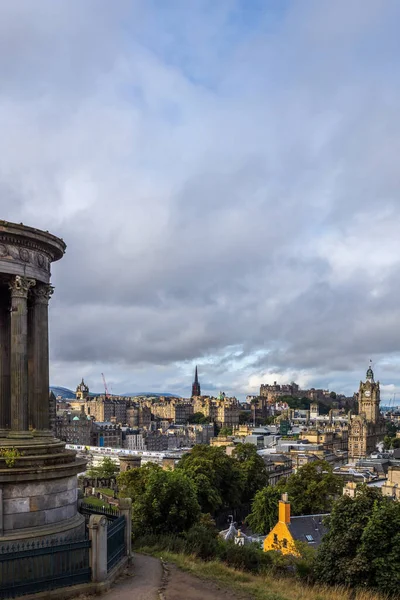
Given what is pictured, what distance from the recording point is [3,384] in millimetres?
18734

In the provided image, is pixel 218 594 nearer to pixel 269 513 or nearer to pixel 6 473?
pixel 6 473

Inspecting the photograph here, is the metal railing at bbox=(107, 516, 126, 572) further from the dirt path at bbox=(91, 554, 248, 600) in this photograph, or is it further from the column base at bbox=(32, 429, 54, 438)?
the column base at bbox=(32, 429, 54, 438)

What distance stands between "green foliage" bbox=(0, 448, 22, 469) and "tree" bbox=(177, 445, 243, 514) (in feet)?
147

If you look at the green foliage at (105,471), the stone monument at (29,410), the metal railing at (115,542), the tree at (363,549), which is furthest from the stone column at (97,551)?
the green foliage at (105,471)

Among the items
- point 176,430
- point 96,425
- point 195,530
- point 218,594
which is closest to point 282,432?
point 176,430

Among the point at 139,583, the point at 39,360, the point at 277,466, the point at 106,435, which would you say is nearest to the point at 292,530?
the point at 139,583

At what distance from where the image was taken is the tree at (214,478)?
2334 inches

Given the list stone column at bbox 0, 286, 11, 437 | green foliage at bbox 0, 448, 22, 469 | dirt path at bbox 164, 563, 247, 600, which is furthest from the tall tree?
stone column at bbox 0, 286, 11, 437

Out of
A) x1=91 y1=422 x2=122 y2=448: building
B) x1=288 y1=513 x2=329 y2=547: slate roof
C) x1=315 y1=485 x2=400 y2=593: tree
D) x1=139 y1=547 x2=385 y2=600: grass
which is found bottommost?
x1=91 y1=422 x2=122 y2=448: building

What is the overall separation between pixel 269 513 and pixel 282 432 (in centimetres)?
11257

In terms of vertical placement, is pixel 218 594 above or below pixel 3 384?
below

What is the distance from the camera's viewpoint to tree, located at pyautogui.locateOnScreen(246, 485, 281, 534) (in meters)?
56.4

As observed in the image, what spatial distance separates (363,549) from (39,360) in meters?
15.1

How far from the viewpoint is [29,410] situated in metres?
19.3
